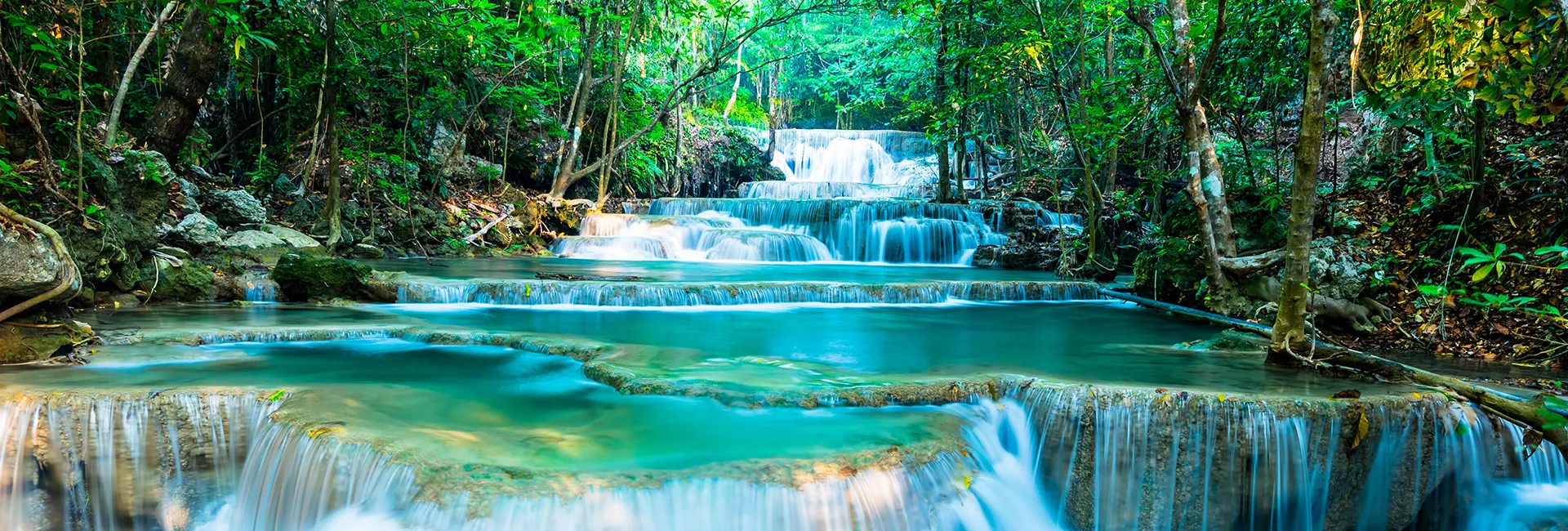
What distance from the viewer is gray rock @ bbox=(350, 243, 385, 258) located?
11579 mm

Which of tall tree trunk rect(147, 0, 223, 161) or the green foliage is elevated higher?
tall tree trunk rect(147, 0, 223, 161)

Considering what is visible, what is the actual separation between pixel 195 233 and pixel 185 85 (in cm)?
165

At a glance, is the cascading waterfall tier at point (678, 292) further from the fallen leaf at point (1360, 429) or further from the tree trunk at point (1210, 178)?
the fallen leaf at point (1360, 429)

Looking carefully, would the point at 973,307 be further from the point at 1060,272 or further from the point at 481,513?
the point at 481,513

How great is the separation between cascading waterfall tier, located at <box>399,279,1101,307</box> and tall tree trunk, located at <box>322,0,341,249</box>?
3494mm

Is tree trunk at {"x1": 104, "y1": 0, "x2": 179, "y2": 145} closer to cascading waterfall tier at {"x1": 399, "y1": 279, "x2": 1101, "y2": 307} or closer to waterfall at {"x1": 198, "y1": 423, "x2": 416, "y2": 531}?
cascading waterfall tier at {"x1": 399, "y1": 279, "x2": 1101, "y2": 307}

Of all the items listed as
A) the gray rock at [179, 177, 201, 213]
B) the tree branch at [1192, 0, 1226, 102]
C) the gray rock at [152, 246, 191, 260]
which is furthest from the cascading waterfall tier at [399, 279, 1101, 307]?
the tree branch at [1192, 0, 1226, 102]

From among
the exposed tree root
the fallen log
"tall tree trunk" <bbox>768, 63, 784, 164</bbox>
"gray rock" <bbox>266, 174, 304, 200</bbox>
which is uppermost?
"tall tree trunk" <bbox>768, 63, 784, 164</bbox>

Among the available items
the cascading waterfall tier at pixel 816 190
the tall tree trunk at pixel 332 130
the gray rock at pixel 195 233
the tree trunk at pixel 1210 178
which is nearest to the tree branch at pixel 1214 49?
the tree trunk at pixel 1210 178

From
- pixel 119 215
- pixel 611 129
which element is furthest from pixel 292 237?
pixel 611 129

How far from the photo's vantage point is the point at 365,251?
1170cm

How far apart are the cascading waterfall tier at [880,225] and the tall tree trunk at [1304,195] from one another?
946 cm

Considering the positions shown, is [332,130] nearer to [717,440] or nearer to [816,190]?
[717,440]

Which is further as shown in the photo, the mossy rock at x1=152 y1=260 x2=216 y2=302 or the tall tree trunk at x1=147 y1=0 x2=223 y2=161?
the tall tree trunk at x1=147 y1=0 x2=223 y2=161
